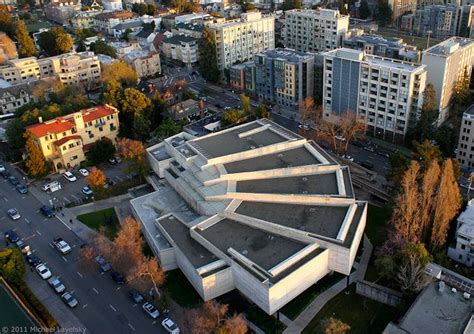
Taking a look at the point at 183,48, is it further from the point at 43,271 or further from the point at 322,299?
the point at 322,299

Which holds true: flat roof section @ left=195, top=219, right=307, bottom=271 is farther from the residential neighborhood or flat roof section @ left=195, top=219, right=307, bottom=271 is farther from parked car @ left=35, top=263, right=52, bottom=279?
parked car @ left=35, top=263, right=52, bottom=279

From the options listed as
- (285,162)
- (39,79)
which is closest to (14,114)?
(39,79)

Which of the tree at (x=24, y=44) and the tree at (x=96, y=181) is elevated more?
the tree at (x=24, y=44)

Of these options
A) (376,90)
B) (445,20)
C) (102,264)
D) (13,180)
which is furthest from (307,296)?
(445,20)

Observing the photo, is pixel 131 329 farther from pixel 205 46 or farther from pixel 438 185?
pixel 205 46

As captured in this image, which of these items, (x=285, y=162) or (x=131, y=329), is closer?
(x=131, y=329)

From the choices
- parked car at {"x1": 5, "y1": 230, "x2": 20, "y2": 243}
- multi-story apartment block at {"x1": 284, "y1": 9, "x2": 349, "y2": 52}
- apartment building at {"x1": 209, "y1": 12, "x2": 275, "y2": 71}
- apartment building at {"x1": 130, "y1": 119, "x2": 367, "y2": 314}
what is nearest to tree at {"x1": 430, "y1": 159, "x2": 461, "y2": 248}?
apartment building at {"x1": 130, "y1": 119, "x2": 367, "y2": 314}

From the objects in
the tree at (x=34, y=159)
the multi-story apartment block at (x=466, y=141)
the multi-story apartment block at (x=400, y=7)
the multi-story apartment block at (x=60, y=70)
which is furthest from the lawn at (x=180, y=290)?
the multi-story apartment block at (x=400, y=7)

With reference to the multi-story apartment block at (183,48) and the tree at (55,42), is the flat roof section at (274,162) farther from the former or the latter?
the tree at (55,42)
